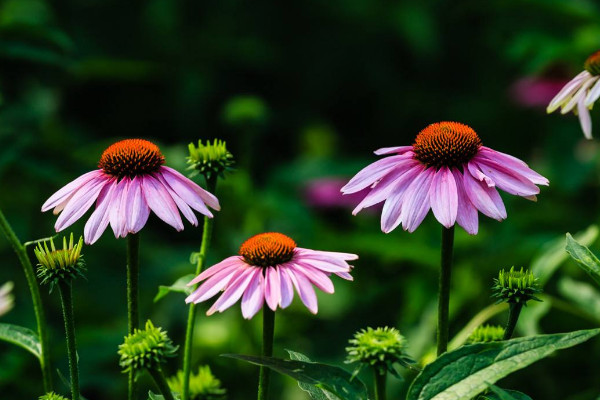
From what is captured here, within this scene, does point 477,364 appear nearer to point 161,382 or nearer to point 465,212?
point 465,212

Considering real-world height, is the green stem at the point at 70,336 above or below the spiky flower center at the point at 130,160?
below

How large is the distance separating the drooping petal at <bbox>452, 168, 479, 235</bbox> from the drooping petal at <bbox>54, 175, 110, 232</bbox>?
30 centimetres

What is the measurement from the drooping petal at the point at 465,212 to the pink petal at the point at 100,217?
0.28 metres

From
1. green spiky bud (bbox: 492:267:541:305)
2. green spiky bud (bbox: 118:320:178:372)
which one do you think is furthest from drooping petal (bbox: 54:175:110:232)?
green spiky bud (bbox: 492:267:541:305)

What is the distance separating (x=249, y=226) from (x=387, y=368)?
1221 mm

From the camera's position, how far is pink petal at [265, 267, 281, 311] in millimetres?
578

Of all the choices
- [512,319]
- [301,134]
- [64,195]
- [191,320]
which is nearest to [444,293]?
[512,319]

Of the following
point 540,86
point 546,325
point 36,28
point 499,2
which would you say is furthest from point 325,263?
point 540,86

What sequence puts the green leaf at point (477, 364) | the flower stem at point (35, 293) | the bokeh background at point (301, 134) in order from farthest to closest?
the bokeh background at point (301, 134), the flower stem at point (35, 293), the green leaf at point (477, 364)

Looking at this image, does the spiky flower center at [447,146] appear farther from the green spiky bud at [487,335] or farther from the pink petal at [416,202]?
the green spiky bud at [487,335]

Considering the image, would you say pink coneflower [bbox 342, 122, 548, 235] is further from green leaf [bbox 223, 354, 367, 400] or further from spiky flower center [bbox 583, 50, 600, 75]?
spiky flower center [bbox 583, 50, 600, 75]

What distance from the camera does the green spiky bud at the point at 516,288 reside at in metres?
0.63

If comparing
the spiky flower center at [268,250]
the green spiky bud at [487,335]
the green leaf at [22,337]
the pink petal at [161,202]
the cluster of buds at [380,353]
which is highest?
the pink petal at [161,202]

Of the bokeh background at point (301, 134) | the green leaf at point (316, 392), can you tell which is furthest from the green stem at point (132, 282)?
the bokeh background at point (301, 134)
